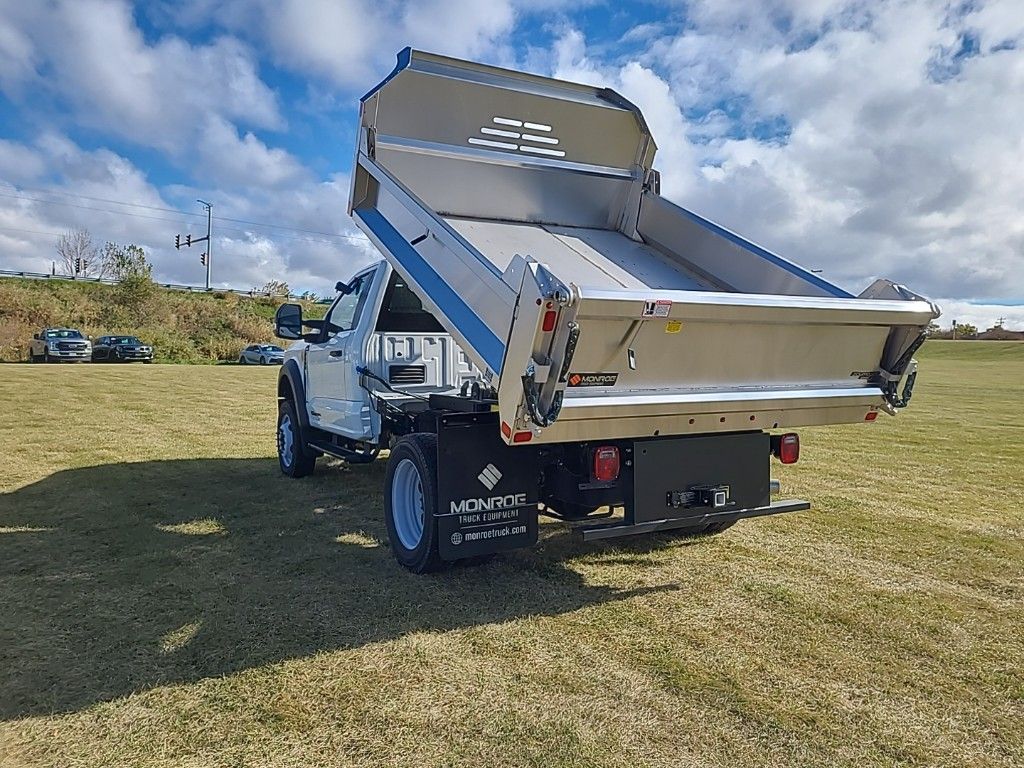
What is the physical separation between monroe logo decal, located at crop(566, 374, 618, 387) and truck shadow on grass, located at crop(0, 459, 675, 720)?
137 centimetres

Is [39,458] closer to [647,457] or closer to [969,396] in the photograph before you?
[647,457]

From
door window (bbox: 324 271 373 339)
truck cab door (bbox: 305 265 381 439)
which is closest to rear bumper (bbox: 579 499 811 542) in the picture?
truck cab door (bbox: 305 265 381 439)

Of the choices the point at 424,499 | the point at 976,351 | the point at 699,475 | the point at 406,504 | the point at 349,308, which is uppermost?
the point at 976,351

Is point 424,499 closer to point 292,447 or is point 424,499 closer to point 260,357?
point 292,447

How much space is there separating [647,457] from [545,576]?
112 cm

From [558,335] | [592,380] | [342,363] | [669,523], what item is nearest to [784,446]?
[669,523]

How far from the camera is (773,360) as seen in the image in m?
4.39

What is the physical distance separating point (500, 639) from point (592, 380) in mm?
1406

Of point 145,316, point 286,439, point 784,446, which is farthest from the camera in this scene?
point 145,316

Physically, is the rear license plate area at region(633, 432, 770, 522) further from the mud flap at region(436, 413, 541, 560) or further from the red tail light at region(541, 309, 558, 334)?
the red tail light at region(541, 309, 558, 334)

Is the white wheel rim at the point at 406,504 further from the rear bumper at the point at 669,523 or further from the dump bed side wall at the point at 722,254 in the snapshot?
the dump bed side wall at the point at 722,254

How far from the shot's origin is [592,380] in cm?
387

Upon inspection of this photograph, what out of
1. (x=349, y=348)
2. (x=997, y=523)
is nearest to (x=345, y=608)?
(x=349, y=348)

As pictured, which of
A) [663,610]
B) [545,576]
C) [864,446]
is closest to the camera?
[663,610]
